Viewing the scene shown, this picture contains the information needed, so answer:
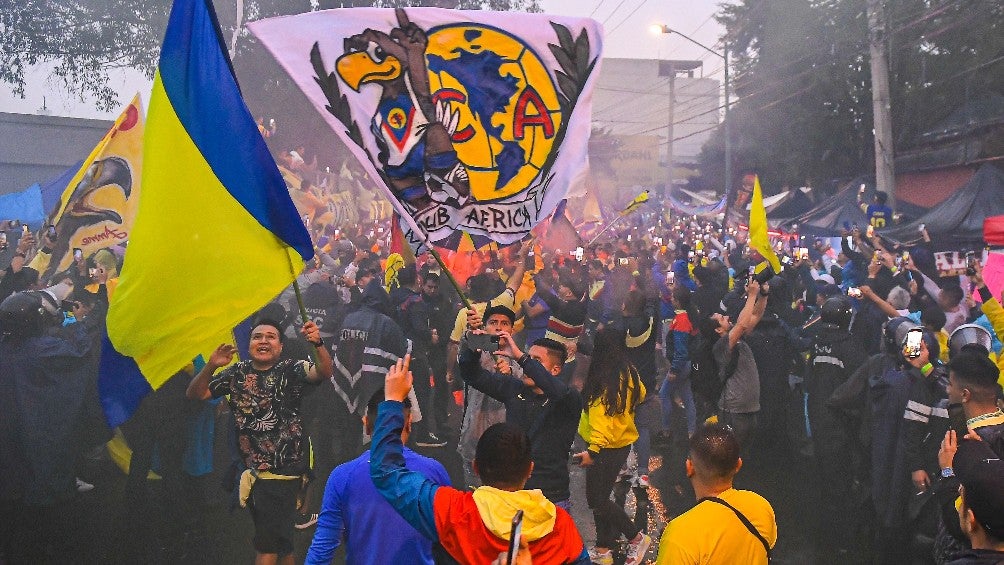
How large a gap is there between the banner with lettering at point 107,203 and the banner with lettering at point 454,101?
6116 mm

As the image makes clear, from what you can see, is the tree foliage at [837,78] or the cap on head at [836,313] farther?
the tree foliage at [837,78]

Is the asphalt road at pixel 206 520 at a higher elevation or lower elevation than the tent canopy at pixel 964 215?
lower

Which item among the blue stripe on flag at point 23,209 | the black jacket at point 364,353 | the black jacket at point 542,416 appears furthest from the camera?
the blue stripe on flag at point 23,209

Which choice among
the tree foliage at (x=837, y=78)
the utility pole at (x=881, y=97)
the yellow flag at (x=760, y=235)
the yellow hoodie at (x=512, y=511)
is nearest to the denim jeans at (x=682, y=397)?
the yellow flag at (x=760, y=235)

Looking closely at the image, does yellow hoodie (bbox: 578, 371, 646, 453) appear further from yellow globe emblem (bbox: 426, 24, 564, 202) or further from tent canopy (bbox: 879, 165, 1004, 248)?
tent canopy (bbox: 879, 165, 1004, 248)

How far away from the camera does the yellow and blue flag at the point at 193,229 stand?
3893mm

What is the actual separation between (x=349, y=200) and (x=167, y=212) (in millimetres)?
18532

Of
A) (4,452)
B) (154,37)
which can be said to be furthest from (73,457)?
(154,37)

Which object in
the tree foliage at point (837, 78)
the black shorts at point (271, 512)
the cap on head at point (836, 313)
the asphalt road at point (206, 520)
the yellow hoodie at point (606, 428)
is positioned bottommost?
the asphalt road at point (206, 520)

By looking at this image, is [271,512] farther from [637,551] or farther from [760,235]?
[760,235]

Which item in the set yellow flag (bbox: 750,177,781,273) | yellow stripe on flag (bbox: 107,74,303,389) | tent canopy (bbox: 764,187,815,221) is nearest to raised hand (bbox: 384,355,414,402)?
yellow stripe on flag (bbox: 107,74,303,389)

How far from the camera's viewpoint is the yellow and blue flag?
3893mm

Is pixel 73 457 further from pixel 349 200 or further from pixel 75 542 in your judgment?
pixel 349 200

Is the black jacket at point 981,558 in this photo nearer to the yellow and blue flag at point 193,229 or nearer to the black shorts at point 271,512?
the yellow and blue flag at point 193,229
